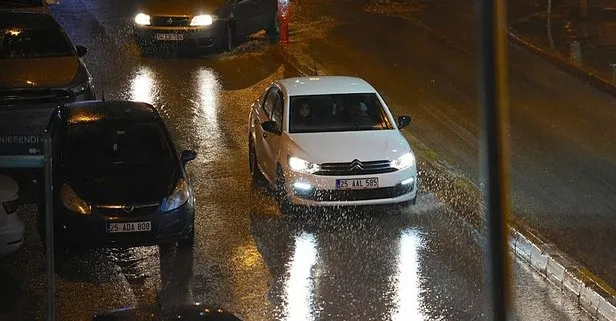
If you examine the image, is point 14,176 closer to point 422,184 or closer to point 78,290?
point 78,290

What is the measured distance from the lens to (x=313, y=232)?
1322 centimetres

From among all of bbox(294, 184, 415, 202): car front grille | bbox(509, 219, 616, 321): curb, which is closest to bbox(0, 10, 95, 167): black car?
bbox(294, 184, 415, 202): car front grille

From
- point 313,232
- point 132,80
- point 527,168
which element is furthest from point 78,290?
point 132,80

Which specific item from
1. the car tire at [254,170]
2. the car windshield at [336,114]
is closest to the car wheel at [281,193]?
the car windshield at [336,114]

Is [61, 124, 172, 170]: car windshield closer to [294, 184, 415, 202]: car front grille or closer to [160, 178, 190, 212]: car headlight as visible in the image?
[160, 178, 190, 212]: car headlight

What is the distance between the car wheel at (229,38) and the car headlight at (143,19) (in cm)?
157

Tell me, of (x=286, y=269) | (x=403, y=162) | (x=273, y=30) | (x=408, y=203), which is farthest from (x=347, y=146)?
(x=273, y=30)

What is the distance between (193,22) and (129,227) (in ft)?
38.8

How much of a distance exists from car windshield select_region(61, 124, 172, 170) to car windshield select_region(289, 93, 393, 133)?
1.89 metres

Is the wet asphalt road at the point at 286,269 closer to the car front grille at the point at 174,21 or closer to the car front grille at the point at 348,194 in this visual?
the car front grille at the point at 348,194

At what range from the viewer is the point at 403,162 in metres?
13.6

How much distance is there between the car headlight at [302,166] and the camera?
13.4 metres

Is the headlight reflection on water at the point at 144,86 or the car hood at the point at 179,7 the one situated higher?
the car hood at the point at 179,7

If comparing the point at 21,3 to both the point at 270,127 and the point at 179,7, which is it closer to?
the point at 179,7
